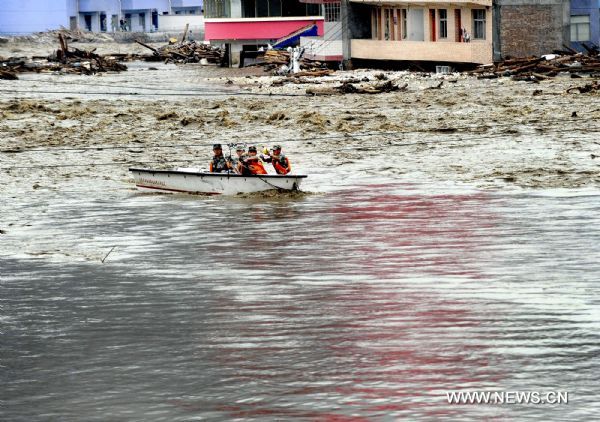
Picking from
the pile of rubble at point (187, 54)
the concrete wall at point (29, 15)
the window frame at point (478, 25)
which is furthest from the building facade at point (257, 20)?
the concrete wall at point (29, 15)

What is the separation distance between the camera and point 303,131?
51188mm

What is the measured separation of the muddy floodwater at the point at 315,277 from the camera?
1875cm

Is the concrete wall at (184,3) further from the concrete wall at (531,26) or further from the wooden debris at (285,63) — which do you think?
the concrete wall at (531,26)

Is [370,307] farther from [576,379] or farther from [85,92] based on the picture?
[85,92]

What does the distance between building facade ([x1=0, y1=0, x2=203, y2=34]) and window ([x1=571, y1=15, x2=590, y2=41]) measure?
86706 millimetres

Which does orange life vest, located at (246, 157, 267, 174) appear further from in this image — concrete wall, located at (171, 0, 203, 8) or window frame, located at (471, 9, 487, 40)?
concrete wall, located at (171, 0, 203, 8)

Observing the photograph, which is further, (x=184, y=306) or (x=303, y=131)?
(x=303, y=131)

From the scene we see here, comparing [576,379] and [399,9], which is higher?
[399,9]

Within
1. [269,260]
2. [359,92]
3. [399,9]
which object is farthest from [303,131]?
[399,9]

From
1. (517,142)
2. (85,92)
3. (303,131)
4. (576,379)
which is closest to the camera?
(576,379)

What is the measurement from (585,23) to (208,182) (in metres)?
41.4

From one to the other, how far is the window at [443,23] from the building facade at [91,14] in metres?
75.5

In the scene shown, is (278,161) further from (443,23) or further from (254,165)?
(443,23)

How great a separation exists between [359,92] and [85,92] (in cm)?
1714
